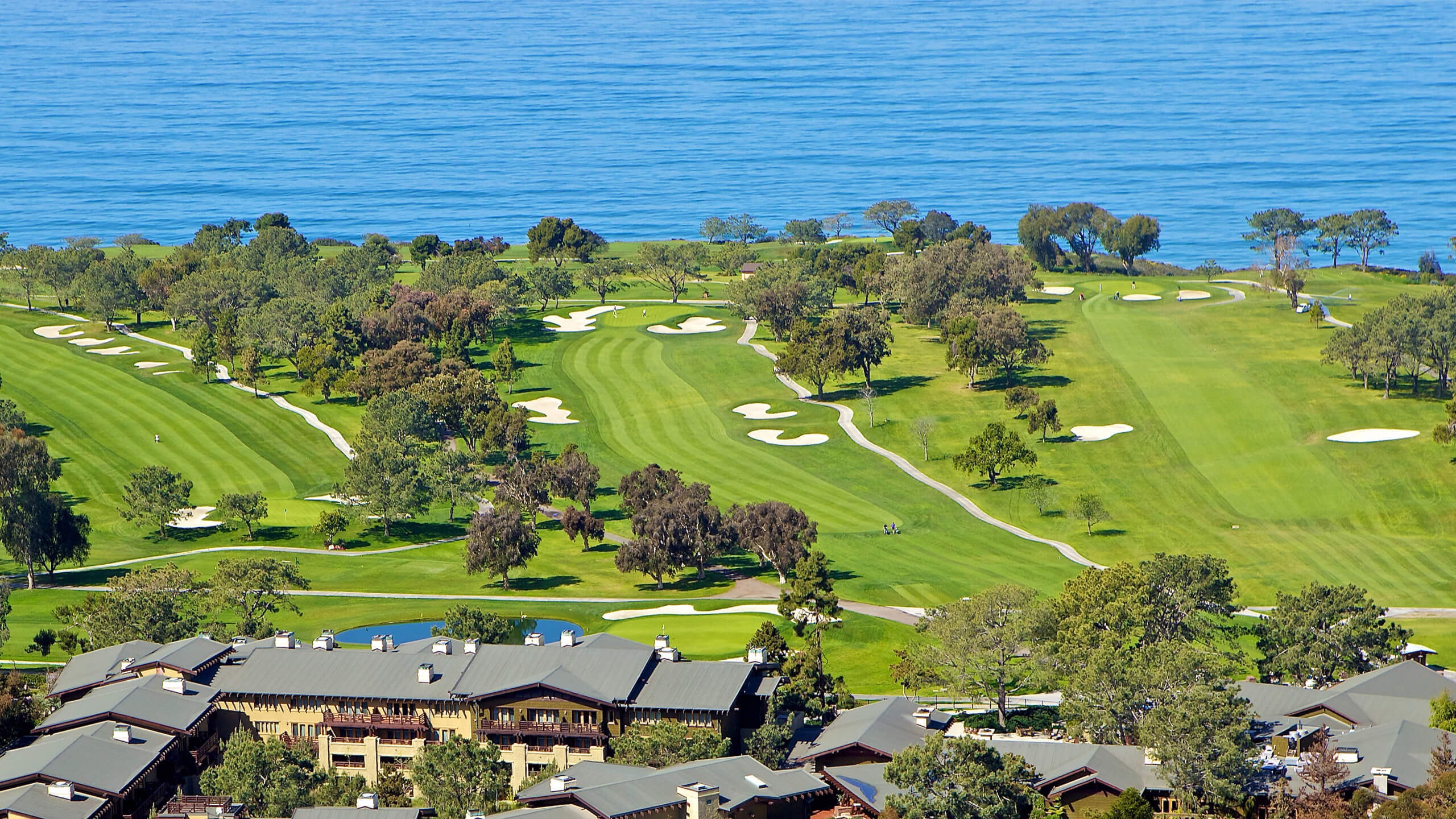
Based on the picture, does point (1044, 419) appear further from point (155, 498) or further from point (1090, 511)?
point (155, 498)

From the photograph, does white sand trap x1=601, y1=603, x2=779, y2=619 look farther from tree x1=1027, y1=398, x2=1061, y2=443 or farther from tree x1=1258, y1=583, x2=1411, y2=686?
tree x1=1027, y1=398, x2=1061, y2=443

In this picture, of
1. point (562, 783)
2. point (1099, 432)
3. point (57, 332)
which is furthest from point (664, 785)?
point (57, 332)

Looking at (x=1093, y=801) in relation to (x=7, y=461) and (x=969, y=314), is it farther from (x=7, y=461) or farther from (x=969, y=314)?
(x=969, y=314)

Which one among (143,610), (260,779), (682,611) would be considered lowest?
(682,611)

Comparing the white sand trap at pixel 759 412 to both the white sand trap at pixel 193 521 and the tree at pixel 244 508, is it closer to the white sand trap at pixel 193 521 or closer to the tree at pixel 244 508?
the tree at pixel 244 508

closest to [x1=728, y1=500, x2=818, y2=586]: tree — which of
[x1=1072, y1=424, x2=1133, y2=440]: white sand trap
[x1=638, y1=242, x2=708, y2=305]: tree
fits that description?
[x1=1072, y1=424, x2=1133, y2=440]: white sand trap

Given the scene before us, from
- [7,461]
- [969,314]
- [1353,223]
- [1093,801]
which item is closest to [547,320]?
[969,314]

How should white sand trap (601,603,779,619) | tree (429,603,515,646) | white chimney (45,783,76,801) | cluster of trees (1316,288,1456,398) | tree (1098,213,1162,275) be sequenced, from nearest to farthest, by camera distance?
white chimney (45,783,76,801)
tree (429,603,515,646)
white sand trap (601,603,779,619)
cluster of trees (1316,288,1456,398)
tree (1098,213,1162,275)
